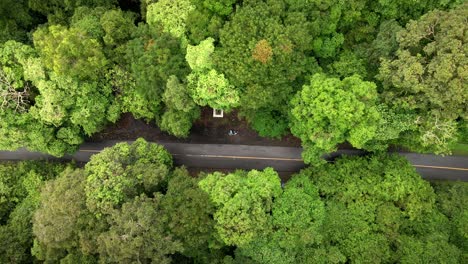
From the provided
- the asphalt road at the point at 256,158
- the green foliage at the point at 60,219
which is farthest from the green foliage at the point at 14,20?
the green foliage at the point at 60,219

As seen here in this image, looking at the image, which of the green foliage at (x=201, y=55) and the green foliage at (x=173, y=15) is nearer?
the green foliage at (x=201, y=55)

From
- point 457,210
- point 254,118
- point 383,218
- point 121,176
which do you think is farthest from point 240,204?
point 457,210

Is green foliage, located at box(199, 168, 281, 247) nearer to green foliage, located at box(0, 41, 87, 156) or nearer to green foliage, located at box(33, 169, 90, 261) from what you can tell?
green foliage, located at box(33, 169, 90, 261)

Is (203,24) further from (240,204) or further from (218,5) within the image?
(240,204)

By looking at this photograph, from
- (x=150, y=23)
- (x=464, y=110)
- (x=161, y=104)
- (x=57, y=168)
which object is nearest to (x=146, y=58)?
(x=150, y=23)

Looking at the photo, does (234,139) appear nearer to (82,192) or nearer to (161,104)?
(161,104)

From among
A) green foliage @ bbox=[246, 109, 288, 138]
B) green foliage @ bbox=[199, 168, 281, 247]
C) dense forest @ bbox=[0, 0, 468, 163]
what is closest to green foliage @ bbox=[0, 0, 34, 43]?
dense forest @ bbox=[0, 0, 468, 163]

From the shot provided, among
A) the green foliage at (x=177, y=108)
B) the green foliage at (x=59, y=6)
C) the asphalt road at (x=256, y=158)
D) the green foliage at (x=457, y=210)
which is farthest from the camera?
the asphalt road at (x=256, y=158)

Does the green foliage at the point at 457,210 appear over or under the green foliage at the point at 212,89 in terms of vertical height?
under

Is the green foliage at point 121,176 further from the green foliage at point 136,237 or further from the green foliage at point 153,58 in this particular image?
the green foliage at point 153,58
